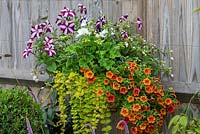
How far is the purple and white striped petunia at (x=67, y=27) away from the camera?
3.60 metres

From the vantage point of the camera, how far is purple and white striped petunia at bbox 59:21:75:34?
3.60 metres

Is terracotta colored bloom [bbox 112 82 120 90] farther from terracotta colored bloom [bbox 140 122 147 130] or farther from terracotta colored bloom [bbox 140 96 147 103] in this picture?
terracotta colored bloom [bbox 140 122 147 130]

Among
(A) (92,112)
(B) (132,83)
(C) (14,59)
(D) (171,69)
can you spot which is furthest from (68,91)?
(C) (14,59)

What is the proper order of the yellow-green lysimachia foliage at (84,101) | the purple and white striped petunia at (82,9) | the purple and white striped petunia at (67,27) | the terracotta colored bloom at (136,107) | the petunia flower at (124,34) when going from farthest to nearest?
the purple and white striped petunia at (82,9), the purple and white striped petunia at (67,27), the petunia flower at (124,34), the yellow-green lysimachia foliage at (84,101), the terracotta colored bloom at (136,107)

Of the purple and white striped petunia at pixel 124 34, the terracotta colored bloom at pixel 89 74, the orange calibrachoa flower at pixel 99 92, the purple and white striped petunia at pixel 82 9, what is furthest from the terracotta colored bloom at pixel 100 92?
the purple and white striped petunia at pixel 82 9

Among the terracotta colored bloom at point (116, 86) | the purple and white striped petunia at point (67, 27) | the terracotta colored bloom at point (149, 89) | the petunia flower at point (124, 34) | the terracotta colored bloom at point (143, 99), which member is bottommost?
the terracotta colored bloom at point (143, 99)

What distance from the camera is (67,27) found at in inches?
142

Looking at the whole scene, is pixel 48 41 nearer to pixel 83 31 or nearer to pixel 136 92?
pixel 83 31

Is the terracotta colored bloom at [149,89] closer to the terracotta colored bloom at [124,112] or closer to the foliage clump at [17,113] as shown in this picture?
the terracotta colored bloom at [124,112]

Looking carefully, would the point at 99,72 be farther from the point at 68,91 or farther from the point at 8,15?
the point at 8,15

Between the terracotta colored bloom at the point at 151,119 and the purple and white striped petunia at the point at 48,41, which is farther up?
the purple and white striped petunia at the point at 48,41

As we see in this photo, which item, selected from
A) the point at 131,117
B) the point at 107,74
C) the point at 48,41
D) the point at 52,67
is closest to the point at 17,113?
the point at 52,67

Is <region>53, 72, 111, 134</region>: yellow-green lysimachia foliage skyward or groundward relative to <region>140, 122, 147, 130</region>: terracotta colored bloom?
skyward

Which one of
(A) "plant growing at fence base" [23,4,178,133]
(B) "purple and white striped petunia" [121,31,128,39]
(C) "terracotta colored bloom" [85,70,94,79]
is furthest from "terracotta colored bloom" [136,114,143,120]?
(B) "purple and white striped petunia" [121,31,128,39]
